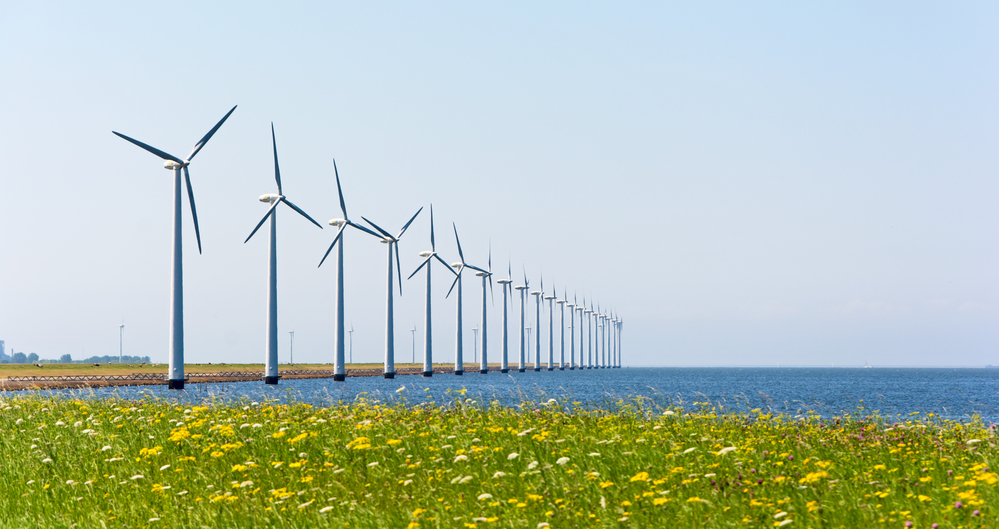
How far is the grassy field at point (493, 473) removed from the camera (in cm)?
1116

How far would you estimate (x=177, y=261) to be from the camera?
7281cm

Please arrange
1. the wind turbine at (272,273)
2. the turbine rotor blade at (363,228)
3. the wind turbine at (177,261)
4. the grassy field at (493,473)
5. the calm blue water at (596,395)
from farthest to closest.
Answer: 1. the turbine rotor blade at (363,228)
2. the wind turbine at (272,273)
3. the wind turbine at (177,261)
4. the calm blue water at (596,395)
5. the grassy field at (493,473)

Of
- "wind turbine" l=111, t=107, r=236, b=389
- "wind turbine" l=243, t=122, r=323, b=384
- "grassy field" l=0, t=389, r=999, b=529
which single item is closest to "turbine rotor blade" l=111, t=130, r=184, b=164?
Answer: "wind turbine" l=111, t=107, r=236, b=389

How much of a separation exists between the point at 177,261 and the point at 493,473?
212 ft

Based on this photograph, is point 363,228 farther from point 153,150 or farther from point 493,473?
point 493,473

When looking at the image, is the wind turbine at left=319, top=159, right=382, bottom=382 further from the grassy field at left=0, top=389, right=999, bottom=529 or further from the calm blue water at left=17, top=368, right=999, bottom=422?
the grassy field at left=0, top=389, right=999, bottom=529

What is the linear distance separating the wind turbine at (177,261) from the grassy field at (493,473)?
5352 cm

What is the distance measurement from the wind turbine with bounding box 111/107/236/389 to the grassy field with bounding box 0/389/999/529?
2107 inches

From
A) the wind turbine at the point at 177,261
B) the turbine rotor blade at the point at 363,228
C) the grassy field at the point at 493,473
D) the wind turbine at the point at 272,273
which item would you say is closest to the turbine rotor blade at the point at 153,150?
the wind turbine at the point at 177,261

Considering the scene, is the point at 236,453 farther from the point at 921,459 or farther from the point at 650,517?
the point at 921,459

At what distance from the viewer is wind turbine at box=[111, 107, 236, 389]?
7262 centimetres

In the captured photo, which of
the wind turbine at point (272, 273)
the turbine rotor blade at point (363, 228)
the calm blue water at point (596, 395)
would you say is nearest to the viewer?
the calm blue water at point (596, 395)

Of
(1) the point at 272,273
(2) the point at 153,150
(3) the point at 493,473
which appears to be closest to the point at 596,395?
(1) the point at 272,273

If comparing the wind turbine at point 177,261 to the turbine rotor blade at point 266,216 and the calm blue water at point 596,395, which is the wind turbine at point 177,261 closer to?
the calm blue water at point 596,395
